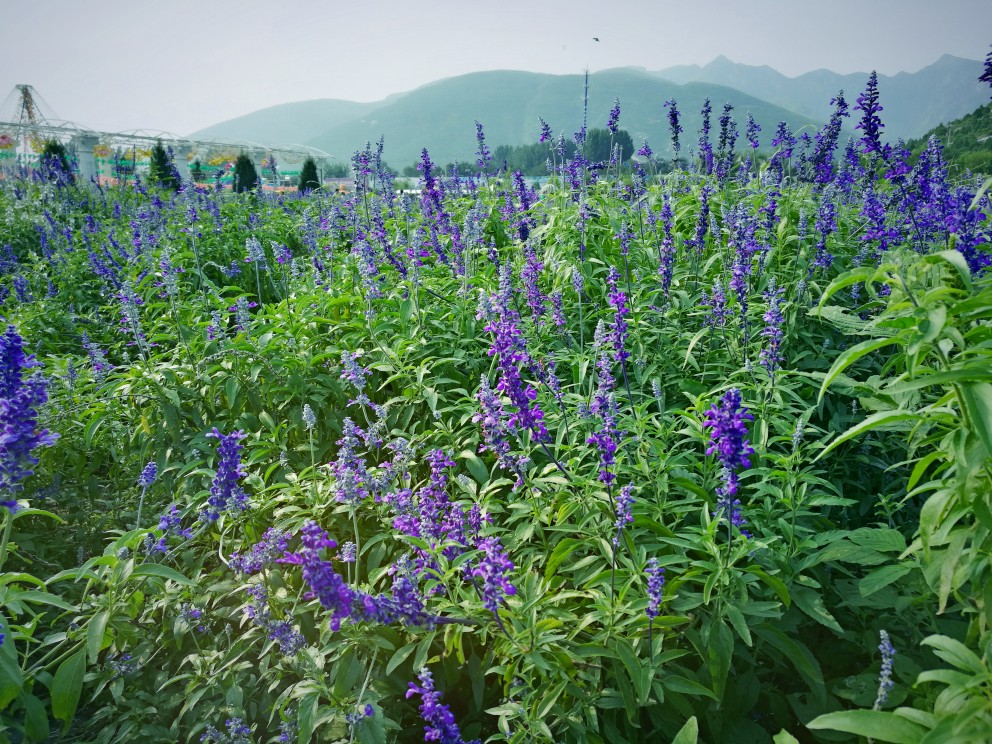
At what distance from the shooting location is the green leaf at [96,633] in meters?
2.51

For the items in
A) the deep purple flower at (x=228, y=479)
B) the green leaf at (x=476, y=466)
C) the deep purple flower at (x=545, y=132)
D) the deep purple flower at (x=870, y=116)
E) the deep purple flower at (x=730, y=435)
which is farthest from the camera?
the deep purple flower at (x=545, y=132)

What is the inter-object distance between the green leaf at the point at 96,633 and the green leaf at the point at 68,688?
0.06 metres

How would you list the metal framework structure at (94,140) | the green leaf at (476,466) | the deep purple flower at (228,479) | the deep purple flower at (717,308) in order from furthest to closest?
the metal framework structure at (94,140), the deep purple flower at (717,308), the green leaf at (476,466), the deep purple flower at (228,479)

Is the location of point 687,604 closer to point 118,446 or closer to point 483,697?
point 483,697

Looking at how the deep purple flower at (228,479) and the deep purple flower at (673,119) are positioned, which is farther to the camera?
the deep purple flower at (673,119)

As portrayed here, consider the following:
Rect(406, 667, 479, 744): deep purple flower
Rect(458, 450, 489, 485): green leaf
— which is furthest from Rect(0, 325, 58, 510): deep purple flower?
Rect(458, 450, 489, 485): green leaf

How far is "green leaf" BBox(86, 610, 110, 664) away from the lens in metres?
2.51

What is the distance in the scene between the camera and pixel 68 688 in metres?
2.54

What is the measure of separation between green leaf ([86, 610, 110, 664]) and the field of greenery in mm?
14

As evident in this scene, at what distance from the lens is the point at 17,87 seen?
43.4 meters

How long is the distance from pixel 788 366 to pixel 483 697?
8.58 feet

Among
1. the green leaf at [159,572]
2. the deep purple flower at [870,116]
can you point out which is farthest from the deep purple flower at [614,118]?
the green leaf at [159,572]

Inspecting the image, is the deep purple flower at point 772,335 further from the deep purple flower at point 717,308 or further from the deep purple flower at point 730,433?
the deep purple flower at point 730,433

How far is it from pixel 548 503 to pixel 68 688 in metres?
2.10
